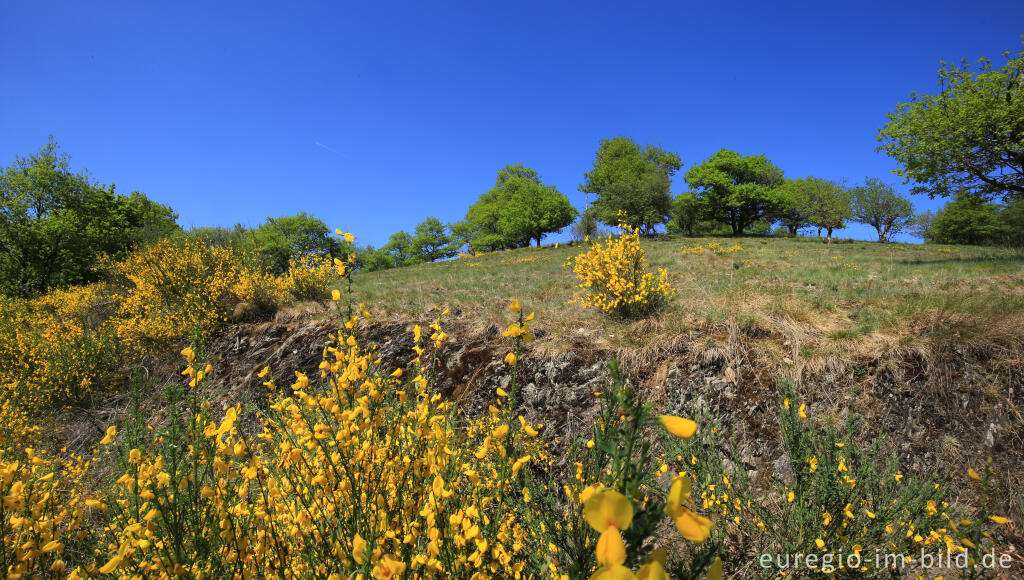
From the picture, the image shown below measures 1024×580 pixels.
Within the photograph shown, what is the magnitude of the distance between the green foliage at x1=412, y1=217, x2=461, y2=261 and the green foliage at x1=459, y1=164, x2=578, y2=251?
2.77 m

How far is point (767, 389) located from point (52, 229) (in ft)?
83.7

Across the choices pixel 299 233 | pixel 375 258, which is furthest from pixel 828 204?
pixel 299 233

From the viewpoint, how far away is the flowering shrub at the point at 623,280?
203 inches

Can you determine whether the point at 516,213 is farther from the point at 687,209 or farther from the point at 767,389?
the point at 767,389

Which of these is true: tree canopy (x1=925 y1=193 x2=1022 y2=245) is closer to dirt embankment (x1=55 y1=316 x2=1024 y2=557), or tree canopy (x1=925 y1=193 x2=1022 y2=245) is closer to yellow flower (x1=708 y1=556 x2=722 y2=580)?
dirt embankment (x1=55 y1=316 x2=1024 y2=557)

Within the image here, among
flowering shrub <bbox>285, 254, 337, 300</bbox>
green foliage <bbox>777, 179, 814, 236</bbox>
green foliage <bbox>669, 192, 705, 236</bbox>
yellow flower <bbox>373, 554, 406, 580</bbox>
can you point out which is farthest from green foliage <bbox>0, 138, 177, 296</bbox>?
green foliage <bbox>777, 179, 814, 236</bbox>

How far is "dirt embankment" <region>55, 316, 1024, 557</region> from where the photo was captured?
2.93 meters

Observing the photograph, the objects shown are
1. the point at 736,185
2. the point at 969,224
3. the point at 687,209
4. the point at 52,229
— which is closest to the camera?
the point at 52,229

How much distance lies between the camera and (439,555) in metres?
1.45

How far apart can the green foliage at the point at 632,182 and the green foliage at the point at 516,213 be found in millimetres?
3319

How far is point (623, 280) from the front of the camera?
5.08 meters

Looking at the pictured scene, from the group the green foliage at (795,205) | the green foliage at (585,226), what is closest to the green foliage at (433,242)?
the green foliage at (585,226)

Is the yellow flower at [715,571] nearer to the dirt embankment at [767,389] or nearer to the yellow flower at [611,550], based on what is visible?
the yellow flower at [611,550]

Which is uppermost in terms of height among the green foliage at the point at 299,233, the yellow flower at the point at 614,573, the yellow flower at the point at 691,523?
the green foliage at the point at 299,233
